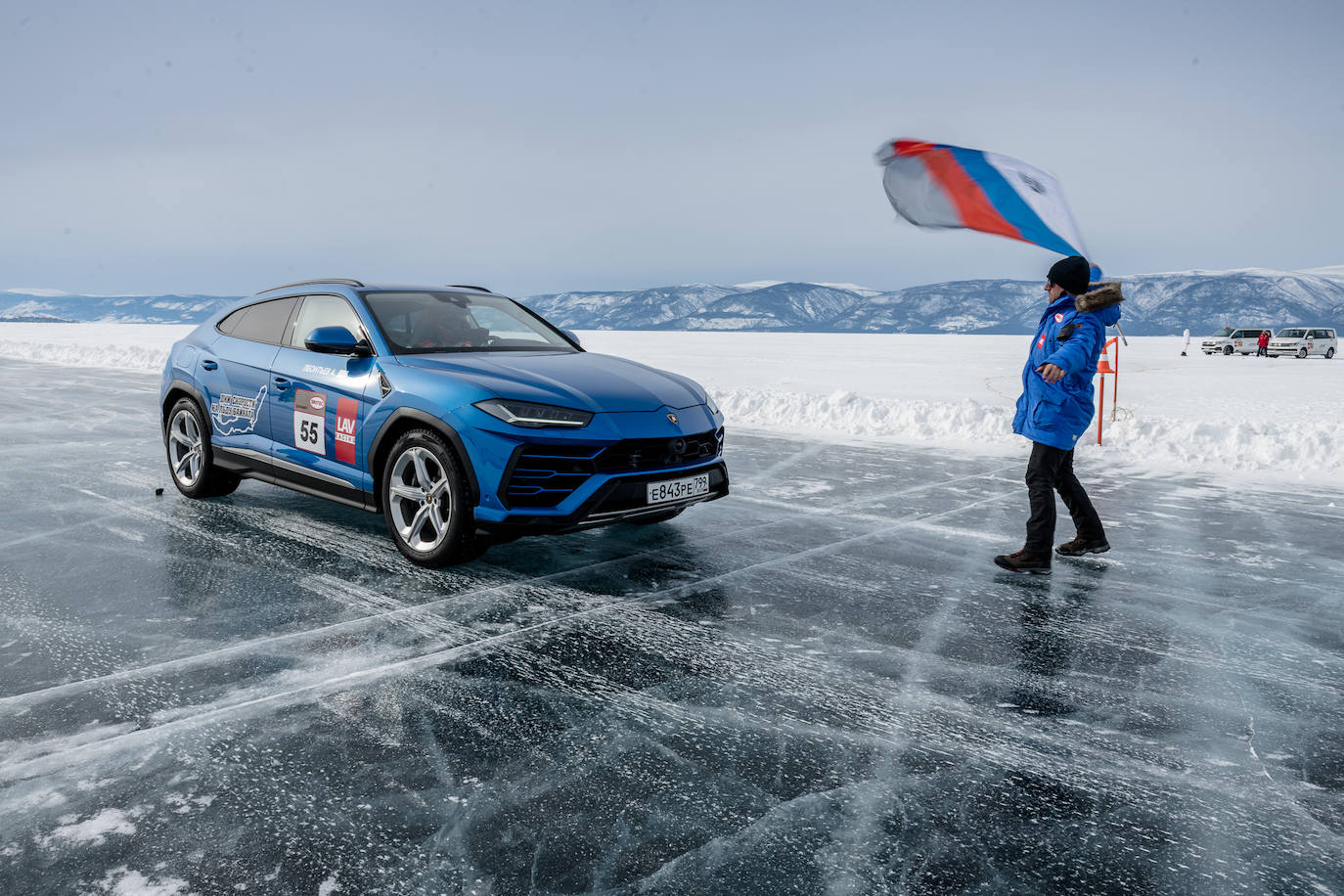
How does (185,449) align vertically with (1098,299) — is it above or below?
below

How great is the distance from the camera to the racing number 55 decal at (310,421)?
5879mm

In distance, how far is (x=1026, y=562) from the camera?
5480 millimetres

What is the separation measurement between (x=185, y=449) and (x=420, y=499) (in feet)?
10.5

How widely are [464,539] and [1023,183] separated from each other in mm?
4465

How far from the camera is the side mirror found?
18.2ft

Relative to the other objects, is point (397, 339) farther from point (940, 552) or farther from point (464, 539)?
point (940, 552)

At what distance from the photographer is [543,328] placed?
22.6ft

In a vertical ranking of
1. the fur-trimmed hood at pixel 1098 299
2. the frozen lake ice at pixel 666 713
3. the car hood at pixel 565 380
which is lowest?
the frozen lake ice at pixel 666 713

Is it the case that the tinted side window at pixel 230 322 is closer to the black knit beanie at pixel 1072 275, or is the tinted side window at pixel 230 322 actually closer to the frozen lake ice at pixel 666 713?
the frozen lake ice at pixel 666 713

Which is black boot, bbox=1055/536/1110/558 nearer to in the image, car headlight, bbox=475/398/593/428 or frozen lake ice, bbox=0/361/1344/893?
frozen lake ice, bbox=0/361/1344/893

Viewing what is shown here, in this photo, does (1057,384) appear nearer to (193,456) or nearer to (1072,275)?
(1072,275)

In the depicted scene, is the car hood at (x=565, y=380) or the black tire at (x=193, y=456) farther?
the black tire at (x=193, y=456)

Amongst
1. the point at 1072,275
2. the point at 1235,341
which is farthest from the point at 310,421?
the point at 1235,341

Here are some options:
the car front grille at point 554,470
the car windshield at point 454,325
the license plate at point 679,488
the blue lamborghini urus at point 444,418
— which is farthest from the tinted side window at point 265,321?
the license plate at point 679,488
